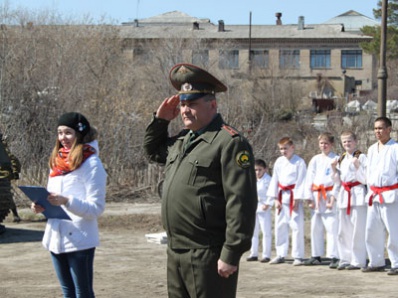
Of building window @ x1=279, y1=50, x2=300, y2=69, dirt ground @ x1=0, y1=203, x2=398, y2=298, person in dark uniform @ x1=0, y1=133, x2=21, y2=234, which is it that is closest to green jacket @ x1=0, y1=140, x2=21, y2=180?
person in dark uniform @ x1=0, y1=133, x2=21, y2=234

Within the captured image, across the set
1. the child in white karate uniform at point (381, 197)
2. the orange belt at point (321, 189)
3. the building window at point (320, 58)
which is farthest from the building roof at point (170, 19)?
the child in white karate uniform at point (381, 197)

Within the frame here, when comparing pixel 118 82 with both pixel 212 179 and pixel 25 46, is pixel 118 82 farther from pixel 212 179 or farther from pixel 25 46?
pixel 212 179

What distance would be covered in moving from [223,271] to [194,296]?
313 mm

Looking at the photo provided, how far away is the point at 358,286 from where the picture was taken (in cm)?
959

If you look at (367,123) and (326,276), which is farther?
(367,123)

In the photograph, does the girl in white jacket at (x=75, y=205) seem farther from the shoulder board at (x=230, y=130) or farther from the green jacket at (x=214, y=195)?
the shoulder board at (x=230, y=130)

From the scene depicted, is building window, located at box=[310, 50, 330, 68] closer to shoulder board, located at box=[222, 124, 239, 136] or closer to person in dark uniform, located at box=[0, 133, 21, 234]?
person in dark uniform, located at box=[0, 133, 21, 234]

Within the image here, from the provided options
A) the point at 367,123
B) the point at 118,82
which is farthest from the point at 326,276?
the point at 118,82

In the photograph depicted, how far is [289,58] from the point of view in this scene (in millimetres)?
69688

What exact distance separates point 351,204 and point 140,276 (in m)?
2.90

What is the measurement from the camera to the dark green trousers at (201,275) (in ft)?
16.3

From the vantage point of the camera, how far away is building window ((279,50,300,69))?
66.4 metres

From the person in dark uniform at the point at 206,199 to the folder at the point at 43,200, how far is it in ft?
3.45

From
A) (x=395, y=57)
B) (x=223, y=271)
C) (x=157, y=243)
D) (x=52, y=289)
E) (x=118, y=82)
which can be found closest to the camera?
(x=223, y=271)
